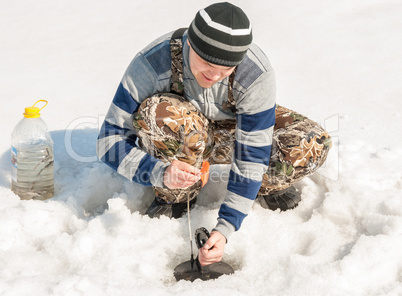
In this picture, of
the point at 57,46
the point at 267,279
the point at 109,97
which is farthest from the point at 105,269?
the point at 57,46

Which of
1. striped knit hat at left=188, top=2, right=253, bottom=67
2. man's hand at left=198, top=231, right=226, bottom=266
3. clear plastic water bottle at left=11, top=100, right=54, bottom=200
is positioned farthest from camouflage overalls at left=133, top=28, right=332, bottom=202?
clear plastic water bottle at left=11, top=100, right=54, bottom=200

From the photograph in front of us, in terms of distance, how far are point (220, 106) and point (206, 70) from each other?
299 millimetres

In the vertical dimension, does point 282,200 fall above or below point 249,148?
below

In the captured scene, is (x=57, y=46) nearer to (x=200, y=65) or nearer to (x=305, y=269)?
(x=200, y=65)

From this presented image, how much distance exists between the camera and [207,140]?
6.77 ft

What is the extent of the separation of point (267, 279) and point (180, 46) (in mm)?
994

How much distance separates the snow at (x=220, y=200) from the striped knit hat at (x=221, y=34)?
81 centimetres

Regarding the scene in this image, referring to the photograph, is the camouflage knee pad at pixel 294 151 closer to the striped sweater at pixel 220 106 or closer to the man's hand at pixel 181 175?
the striped sweater at pixel 220 106

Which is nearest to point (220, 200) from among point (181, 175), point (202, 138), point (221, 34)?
point (202, 138)

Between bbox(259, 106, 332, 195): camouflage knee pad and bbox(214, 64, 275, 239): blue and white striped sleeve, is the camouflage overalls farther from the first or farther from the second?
bbox(214, 64, 275, 239): blue and white striped sleeve

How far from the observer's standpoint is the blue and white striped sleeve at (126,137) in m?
1.83

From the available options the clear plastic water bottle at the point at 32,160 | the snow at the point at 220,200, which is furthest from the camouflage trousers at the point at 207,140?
the clear plastic water bottle at the point at 32,160

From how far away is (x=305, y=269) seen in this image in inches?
68.1

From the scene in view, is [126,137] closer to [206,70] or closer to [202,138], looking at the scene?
[202,138]
